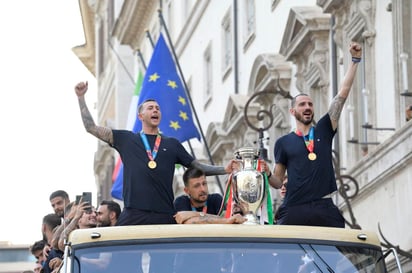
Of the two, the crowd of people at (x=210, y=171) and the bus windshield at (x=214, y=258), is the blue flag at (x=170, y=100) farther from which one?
the bus windshield at (x=214, y=258)

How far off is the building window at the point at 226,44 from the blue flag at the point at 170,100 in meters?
5.12

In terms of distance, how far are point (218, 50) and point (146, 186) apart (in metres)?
26.7

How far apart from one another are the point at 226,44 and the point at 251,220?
27131 millimetres

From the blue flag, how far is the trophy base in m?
20.0

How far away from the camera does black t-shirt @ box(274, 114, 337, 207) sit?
11805 millimetres

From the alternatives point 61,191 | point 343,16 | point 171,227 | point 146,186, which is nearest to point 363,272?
point 171,227

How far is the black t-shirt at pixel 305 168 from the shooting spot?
11.8 m

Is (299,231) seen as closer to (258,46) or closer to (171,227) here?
(171,227)

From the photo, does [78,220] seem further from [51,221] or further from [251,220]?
[251,220]

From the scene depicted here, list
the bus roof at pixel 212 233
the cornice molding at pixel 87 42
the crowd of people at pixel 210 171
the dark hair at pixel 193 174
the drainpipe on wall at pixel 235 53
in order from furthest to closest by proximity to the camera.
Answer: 1. the cornice molding at pixel 87 42
2. the drainpipe on wall at pixel 235 53
3. the dark hair at pixel 193 174
4. the crowd of people at pixel 210 171
5. the bus roof at pixel 212 233

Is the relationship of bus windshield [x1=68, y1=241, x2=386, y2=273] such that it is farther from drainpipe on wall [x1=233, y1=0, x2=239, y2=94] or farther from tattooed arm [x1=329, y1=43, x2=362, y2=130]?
drainpipe on wall [x1=233, y1=0, x2=239, y2=94]

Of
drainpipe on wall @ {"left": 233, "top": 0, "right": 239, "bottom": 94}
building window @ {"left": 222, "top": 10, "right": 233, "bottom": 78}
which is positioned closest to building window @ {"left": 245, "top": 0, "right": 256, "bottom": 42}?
drainpipe on wall @ {"left": 233, "top": 0, "right": 239, "bottom": 94}

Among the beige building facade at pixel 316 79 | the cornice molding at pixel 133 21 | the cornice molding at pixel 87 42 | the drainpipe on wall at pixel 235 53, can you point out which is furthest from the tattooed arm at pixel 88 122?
the cornice molding at pixel 87 42

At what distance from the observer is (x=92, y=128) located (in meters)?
12.8
